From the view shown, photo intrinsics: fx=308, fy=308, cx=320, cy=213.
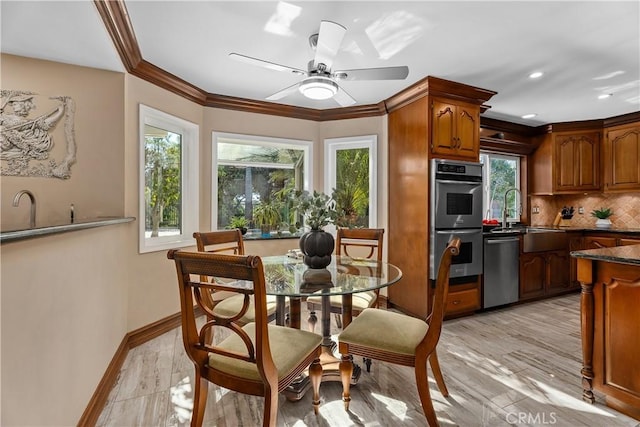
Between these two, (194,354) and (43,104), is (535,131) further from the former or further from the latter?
(43,104)

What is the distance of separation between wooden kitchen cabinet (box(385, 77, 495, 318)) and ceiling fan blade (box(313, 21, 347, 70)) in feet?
4.88

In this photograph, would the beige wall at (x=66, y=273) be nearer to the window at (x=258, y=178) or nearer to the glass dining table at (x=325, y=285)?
the glass dining table at (x=325, y=285)

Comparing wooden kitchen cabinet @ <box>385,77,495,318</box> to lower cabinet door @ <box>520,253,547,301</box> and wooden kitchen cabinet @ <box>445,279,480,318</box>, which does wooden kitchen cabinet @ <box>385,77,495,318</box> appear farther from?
lower cabinet door @ <box>520,253,547,301</box>

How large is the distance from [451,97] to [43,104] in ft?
11.8

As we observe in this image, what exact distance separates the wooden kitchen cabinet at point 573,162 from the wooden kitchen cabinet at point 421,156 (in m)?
2.06

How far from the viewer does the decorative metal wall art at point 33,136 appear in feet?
7.38

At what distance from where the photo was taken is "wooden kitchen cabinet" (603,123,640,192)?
4.18 metres

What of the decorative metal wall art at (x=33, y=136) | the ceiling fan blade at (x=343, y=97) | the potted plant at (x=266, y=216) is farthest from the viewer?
the potted plant at (x=266, y=216)

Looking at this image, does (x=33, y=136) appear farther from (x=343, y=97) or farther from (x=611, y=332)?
(x=611, y=332)

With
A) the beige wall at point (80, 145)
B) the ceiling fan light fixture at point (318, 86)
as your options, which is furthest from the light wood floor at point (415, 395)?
the ceiling fan light fixture at point (318, 86)

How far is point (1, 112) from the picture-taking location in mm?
2248

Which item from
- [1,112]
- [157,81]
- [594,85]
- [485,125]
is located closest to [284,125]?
[157,81]

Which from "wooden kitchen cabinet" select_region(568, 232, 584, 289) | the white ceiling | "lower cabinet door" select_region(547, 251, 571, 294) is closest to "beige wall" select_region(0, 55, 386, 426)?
the white ceiling

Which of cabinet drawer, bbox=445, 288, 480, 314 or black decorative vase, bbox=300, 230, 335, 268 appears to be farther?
cabinet drawer, bbox=445, 288, 480, 314
